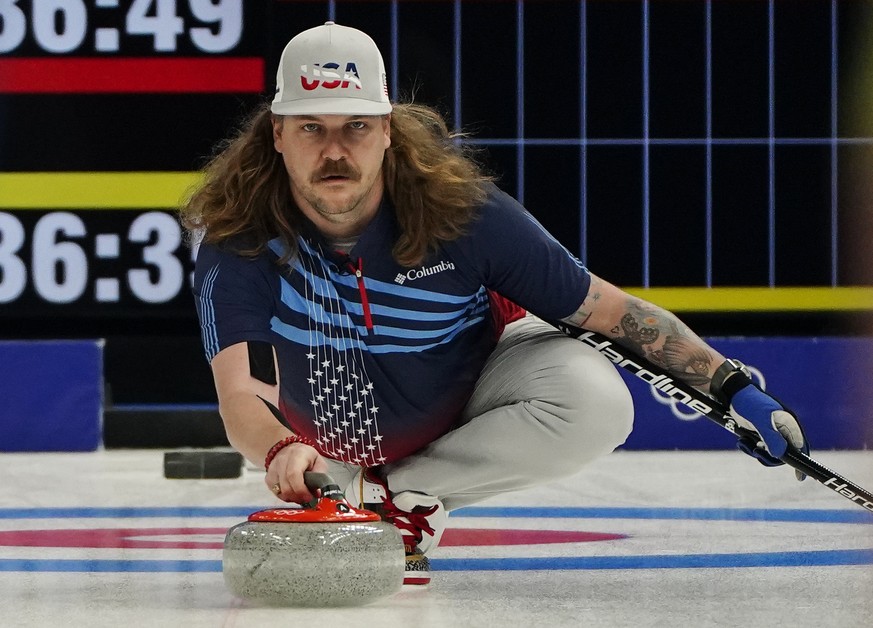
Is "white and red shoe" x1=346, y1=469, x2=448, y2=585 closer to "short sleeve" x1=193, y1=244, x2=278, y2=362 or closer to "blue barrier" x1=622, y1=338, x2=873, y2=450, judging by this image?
"short sleeve" x1=193, y1=244, x2=278, y2=362

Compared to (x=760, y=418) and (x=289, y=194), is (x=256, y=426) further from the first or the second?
(x=760, y=418)

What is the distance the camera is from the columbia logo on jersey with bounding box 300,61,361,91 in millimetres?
2648

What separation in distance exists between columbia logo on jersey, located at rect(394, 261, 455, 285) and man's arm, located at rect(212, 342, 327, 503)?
1.09 ft

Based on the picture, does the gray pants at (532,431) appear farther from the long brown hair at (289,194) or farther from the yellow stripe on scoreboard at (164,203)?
the yellow stripe on scoreboard at (164,203)

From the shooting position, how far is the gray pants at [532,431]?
2.85 meters

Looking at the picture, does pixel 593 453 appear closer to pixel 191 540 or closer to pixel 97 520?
pixel 191 540

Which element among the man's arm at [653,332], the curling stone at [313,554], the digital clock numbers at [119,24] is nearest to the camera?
the curling stone at [313,554]

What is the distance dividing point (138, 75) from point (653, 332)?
11.5 ft

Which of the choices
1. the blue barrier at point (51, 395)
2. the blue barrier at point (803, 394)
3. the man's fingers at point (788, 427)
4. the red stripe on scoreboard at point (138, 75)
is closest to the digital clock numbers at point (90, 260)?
the blue barrier at point (51, 395)

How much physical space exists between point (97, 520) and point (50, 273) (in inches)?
91.6

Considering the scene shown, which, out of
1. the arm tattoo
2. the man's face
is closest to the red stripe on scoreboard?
the man's face

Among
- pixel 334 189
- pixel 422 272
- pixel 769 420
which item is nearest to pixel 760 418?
pixel 769 420

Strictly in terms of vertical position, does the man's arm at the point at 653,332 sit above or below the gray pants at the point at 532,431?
above

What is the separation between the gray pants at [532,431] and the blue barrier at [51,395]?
10.5 feet
